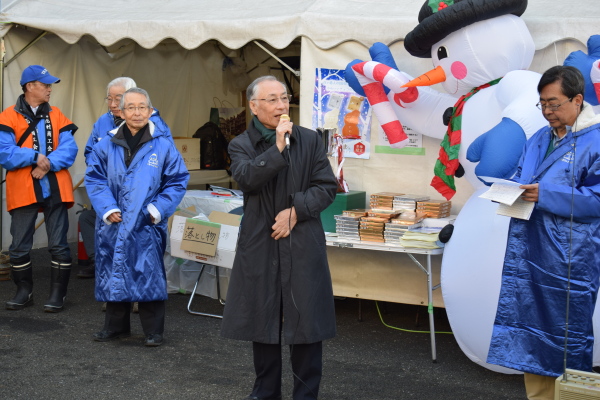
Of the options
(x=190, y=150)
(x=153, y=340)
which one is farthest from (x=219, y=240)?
(x=190, y=150)

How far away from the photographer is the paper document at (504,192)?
344 centimetres

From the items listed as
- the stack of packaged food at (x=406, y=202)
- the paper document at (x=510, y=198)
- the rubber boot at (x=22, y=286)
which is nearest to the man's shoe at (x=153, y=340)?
the rubber boot at (x=22, y=286)

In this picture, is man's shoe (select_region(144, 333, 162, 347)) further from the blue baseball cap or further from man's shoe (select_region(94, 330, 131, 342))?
the blue baseball cap

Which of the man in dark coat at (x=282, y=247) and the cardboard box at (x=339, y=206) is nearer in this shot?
the man in dark coat at (x=282, y=247)

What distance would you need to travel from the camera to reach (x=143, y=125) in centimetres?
518

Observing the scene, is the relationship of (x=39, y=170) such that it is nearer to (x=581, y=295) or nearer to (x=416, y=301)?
(x=416, y=301)

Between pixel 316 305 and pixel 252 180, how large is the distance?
0.67 meters

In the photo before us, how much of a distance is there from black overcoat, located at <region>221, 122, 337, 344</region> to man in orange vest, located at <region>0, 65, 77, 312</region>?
2.68m

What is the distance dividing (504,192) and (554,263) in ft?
1.27

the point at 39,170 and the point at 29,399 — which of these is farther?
the point at 39,170

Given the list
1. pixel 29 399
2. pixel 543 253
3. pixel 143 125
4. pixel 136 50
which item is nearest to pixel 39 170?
pixel 143 125

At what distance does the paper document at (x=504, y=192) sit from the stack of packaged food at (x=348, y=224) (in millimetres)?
1801

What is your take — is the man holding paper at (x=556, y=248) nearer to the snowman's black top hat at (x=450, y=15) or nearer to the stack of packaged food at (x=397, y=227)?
the snowman's black top hat at (x=450, y=15)

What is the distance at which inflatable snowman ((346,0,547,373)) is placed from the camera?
442 cm
